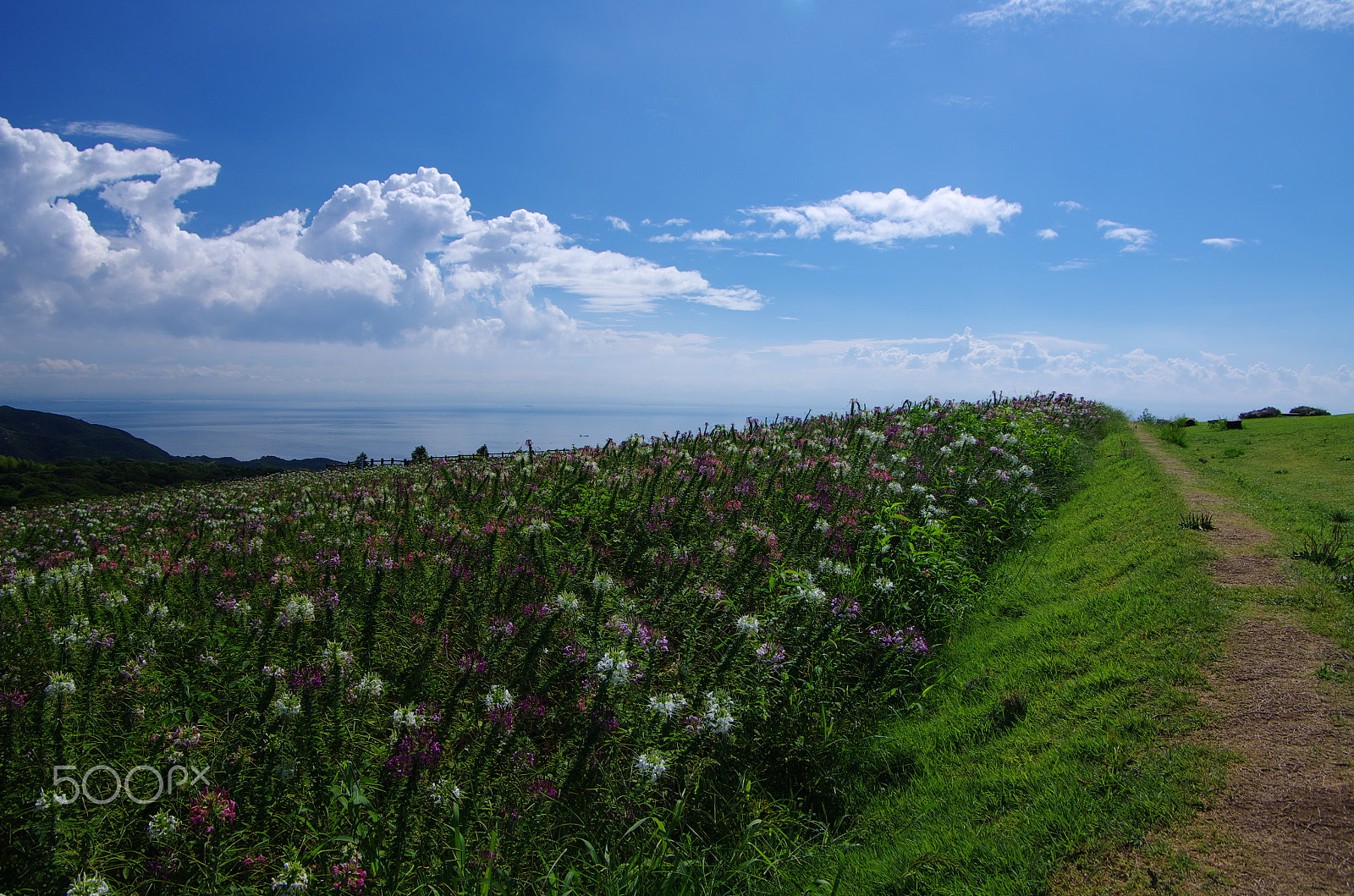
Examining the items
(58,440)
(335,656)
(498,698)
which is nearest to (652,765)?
(498,698)

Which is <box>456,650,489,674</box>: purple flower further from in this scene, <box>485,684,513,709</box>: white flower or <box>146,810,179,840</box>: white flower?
<box>146,810,179,840</box>: white flower

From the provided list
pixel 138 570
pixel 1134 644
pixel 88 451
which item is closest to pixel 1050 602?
pixel 1134 644

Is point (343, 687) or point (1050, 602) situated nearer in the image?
point (343, 687)

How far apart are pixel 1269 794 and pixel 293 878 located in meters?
5.01

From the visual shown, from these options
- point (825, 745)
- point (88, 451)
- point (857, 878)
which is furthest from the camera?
point (88, 451)

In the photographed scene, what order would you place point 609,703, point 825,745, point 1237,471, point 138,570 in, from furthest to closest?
point 1237,471 < point 138,570 < point 825,745 < point 609,703

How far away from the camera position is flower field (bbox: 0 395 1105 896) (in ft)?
9.98

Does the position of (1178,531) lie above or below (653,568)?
above

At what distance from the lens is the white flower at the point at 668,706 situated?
3.91m

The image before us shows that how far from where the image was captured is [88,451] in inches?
5103

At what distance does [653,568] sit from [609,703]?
248cm

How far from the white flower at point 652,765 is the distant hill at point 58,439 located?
15041cm

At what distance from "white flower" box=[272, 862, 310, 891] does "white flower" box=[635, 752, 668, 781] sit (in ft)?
5.80

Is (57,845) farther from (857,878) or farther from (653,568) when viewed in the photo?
(653,568)
